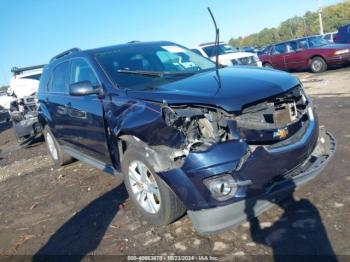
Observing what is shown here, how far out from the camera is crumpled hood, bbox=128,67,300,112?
332 centimetres

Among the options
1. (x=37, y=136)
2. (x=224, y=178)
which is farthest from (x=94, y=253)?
(x=37, y=136)

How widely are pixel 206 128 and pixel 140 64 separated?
1.79 m

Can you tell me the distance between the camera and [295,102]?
387 centimetres

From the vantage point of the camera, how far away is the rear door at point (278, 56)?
17.9m

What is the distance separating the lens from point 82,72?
5.06 m

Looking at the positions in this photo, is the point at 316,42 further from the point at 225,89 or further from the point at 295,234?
the point at 295,234

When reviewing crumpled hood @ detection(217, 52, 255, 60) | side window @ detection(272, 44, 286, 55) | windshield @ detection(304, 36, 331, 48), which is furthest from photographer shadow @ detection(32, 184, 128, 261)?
side window @ detection(272, 44, 286, 55)

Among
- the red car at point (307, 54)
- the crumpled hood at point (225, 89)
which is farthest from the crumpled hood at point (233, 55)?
the crumpled hood at point (225, 89)

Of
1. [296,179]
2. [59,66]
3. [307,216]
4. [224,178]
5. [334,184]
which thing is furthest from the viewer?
[59,66]

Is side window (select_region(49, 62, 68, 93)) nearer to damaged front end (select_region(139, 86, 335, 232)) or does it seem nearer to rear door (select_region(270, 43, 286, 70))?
damaged front end (select_region(139, 86, 335, 232))

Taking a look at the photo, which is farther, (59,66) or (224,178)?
(59,66)

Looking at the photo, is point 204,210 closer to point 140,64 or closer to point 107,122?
point 107,122

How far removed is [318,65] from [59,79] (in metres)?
12.7

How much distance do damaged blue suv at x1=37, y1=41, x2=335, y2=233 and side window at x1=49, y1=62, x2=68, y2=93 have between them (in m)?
1.07
